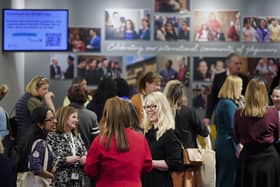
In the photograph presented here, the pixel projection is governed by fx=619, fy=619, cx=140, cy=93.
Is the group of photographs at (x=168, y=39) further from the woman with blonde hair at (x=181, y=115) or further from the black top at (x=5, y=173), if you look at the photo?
the black top at (x=5, y=173)

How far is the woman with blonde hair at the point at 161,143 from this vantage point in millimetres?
4863

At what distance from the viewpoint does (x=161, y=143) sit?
4898 millimetres

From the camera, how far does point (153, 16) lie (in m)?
10.7

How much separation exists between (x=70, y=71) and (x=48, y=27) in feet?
4.28

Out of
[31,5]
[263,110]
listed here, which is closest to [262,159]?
[263,110]

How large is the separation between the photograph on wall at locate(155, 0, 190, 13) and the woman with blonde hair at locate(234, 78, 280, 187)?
14.9 ft

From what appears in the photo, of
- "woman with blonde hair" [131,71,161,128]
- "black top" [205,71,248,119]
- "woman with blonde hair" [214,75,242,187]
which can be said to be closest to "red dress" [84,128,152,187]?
"woman with blonde hair" [131,71,161,128]

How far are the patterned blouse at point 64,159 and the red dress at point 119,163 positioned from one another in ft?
3.54

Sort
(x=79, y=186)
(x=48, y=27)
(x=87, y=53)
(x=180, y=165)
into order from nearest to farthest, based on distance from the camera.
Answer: (x=180, y=165), (x=79, y=186), (x=48, y=27), (x=87, y=53)

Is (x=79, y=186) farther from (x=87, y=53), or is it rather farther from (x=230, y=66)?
(x=87, y=53)

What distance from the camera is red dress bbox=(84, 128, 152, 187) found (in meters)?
4.46

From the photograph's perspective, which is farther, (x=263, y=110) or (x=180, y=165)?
(x=263, y=110)

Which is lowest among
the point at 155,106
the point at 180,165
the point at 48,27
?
the point at 180,165

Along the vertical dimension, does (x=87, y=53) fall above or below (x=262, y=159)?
above
